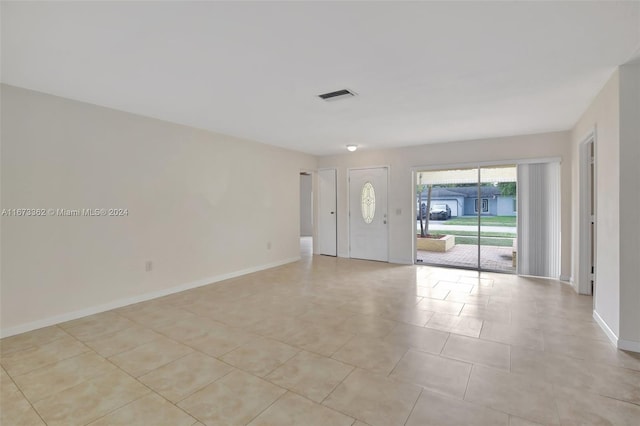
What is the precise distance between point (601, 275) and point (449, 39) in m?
2.89

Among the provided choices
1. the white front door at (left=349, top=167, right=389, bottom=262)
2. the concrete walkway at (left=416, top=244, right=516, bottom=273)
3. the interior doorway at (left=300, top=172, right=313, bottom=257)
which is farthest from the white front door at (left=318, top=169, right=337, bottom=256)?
the interior doorway at (left=300, top=172, right=313, bottom=257)

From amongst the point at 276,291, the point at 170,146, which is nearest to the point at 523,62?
the point at 276,291

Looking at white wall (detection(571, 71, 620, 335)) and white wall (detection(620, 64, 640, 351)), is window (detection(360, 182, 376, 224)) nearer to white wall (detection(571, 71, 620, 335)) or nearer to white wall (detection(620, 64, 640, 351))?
white wall (detection(571, 71, 620, 335))

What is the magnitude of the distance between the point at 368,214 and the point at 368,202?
0.91 ft

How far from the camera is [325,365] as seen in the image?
97.8 inches

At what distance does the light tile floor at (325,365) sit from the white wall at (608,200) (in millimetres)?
362

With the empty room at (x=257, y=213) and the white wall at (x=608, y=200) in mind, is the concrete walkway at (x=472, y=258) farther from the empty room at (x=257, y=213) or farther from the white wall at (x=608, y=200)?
the white wall at (x=608, y=200)

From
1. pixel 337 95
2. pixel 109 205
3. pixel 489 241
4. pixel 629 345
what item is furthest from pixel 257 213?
pixel 489 241

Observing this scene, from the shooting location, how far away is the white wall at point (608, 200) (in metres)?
2.77

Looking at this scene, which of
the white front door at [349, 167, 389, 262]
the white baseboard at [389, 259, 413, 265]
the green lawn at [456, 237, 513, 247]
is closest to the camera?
the white baseboard at [389, 259, 413, 265]

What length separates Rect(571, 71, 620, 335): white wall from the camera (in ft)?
9.08

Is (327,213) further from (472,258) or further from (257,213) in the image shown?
(472,258)

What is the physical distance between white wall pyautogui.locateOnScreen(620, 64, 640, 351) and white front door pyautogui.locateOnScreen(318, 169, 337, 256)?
5337 mm

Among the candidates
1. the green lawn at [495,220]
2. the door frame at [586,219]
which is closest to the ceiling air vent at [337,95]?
the door frame at [586,219]
